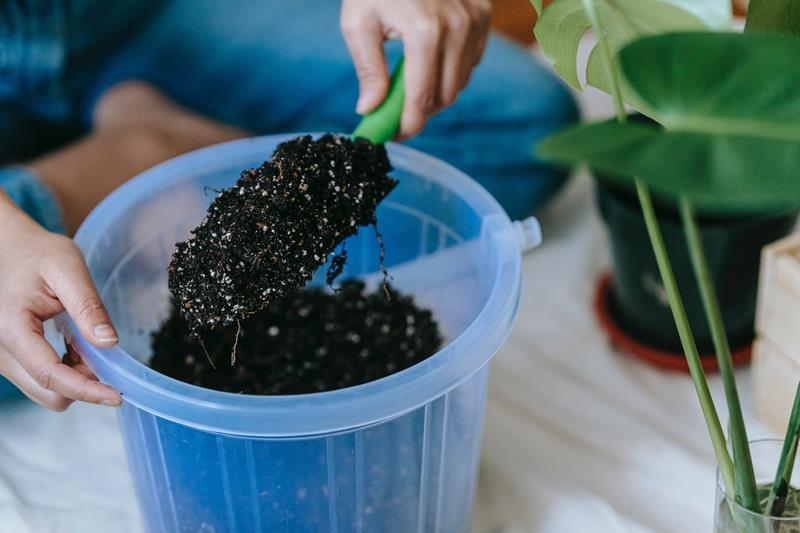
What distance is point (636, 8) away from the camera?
450 mm

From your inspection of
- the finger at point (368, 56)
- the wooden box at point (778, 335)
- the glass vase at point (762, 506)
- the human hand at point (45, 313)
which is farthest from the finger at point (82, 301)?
the wooden box at point (778, 335)

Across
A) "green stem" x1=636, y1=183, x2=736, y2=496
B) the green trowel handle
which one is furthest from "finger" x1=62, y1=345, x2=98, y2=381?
"green stem" x1=636, y1=183, x2=736, y2=496

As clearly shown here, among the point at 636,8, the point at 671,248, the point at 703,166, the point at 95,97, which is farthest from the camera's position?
the point at 95,97

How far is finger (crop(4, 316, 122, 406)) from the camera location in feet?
1.70

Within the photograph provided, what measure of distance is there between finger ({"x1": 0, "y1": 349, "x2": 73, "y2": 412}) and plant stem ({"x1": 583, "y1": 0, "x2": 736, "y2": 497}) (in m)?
0.35

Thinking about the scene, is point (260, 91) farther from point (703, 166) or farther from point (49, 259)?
point (703, 166)

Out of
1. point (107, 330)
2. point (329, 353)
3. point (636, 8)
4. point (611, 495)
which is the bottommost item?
point (611, 495)

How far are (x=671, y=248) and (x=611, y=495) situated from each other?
211mm

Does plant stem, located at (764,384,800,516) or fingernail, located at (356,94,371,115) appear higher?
fingernail, located at (356,94,371,115)

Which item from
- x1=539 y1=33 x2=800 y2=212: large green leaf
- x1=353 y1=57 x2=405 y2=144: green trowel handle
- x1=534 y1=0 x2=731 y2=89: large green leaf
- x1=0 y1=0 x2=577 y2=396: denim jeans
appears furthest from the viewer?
x1=0 y1=0 x2=577 y2=396: denim jeans

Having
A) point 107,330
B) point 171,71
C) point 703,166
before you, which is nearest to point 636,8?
point 703,166

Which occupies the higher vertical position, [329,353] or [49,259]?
[49,259]

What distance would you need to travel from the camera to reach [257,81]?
989 millimetres

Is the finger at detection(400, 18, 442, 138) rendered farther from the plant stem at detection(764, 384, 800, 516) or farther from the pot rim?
the plant stem at detection(764, 384, 800, 516)
